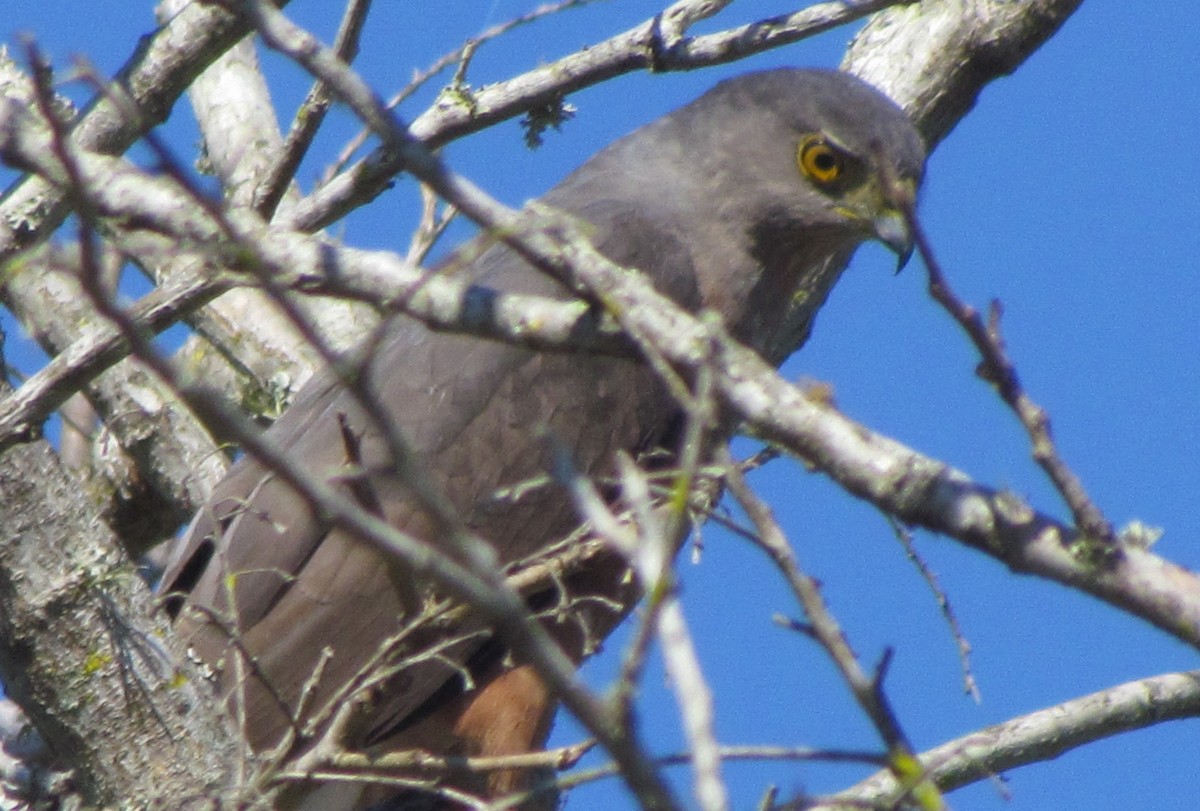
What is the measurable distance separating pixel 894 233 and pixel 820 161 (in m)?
0.44

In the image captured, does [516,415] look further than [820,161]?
No

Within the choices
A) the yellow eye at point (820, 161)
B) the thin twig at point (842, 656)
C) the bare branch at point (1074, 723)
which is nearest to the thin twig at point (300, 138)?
the yellow eye at point (820, 161)

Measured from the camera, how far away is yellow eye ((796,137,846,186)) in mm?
5598

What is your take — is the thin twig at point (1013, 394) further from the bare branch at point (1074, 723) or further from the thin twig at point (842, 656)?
the bare branch at point (1074, 723)

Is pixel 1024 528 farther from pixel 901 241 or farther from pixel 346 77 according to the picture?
pixel 901 241

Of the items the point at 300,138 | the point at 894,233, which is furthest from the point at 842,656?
the point at 894,233

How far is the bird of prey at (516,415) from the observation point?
4.91 metres

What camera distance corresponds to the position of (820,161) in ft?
18.5

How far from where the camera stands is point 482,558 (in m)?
1.90

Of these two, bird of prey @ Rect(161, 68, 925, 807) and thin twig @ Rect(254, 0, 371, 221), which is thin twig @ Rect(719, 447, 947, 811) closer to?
bird of prey @ Rect(161, 68, 925, 807)

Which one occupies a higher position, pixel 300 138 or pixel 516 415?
pixel 300 138

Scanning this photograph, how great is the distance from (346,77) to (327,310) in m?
3.51

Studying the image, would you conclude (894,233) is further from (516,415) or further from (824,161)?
(516,415)

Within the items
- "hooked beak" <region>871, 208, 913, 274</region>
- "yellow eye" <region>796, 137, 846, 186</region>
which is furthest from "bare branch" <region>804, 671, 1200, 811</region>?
"yellow eye" <region>796, 137, 846, 186</region>
